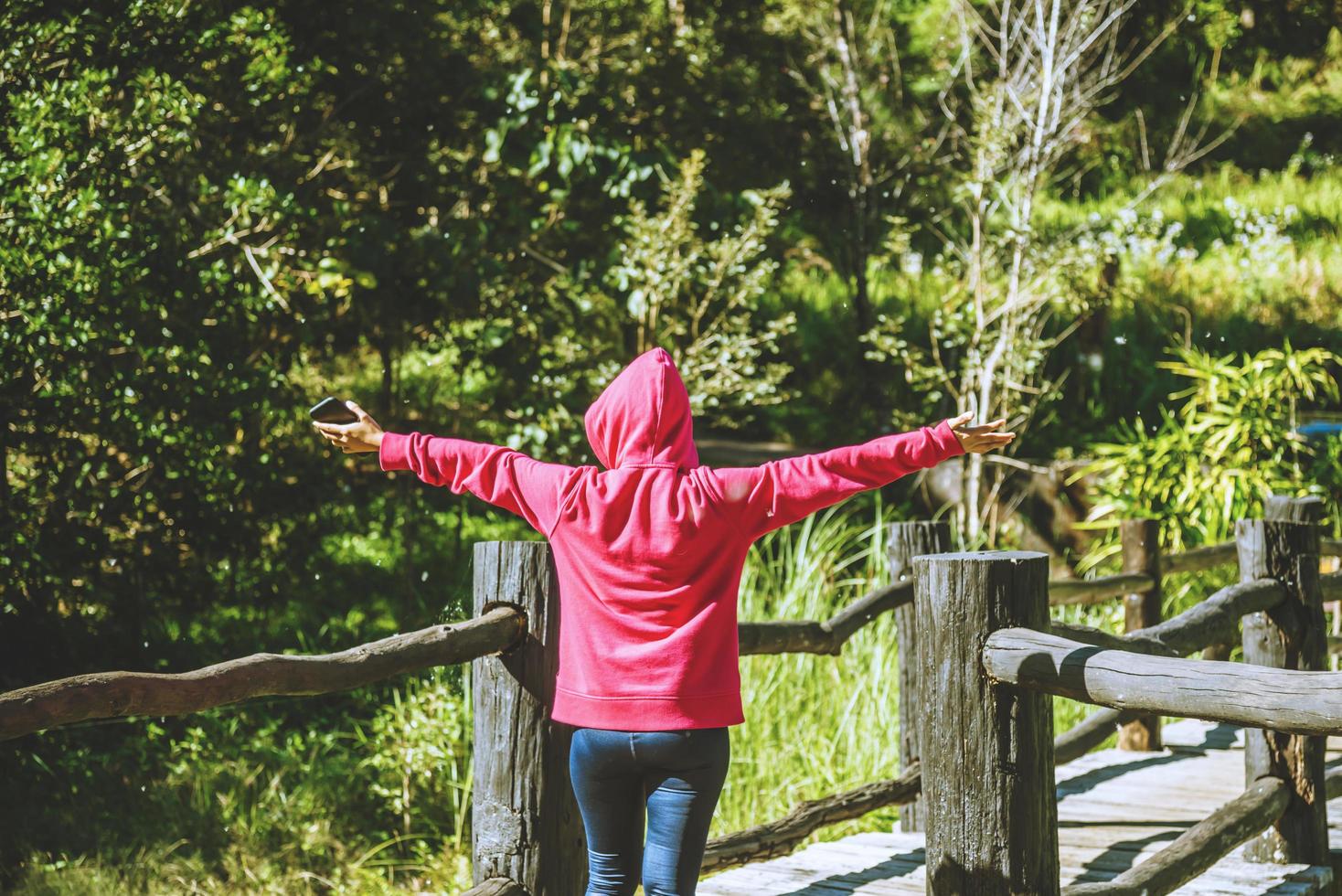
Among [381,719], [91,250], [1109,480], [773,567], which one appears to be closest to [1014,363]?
[1109,480]

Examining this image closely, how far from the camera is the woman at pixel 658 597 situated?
2617 millimetres

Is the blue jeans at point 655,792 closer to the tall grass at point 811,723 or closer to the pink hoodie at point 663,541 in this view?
the pink hoodie at point 663,541

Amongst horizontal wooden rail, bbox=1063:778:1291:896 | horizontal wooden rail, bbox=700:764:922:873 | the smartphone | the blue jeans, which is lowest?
horizontal wooden rail, bbox=700:764:922:873

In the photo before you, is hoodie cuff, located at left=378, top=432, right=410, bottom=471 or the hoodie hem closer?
the hoodie hem

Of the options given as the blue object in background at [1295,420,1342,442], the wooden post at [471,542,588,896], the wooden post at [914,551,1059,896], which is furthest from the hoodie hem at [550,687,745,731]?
the blue object in background at [1295,420,1342,442]

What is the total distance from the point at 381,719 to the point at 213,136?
318 centimetres

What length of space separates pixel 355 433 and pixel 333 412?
2.7 inches

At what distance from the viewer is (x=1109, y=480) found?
373 inches

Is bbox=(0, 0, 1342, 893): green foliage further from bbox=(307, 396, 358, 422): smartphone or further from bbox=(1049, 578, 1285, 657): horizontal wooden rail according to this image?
bbox=(307, 396, 358, 422): smartphone

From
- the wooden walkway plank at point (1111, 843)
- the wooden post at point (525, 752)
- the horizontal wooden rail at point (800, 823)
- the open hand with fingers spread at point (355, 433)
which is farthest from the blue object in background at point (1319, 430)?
the open hand with fingers spread at point (355, 433)

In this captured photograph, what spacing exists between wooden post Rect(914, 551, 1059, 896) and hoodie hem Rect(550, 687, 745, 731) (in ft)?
1.57

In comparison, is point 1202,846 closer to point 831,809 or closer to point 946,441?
point 831,809

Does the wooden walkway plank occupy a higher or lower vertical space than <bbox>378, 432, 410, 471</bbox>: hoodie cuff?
lower

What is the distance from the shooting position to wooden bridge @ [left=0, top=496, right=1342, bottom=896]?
8.18 feet
